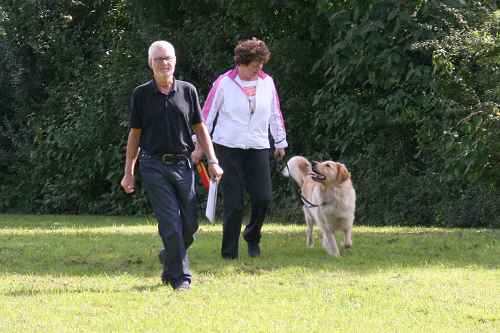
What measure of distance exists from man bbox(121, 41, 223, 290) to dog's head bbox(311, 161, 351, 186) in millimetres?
2681

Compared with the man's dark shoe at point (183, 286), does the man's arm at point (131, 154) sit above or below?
above

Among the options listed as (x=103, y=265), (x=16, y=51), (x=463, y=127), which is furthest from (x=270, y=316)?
(x=16, y=51)

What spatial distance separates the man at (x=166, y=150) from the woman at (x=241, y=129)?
158 cm

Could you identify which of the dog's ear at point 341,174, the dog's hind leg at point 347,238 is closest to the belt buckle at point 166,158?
the dog's ear at point 341,174

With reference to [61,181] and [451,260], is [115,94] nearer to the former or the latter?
[61,181]

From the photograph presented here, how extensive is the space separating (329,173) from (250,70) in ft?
5.08

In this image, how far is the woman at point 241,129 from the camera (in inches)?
362

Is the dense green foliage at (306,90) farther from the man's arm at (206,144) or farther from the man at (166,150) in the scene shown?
the man at (166,150)

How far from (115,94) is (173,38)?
5.19ft

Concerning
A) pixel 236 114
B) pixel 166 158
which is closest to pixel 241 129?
pixel 236 114

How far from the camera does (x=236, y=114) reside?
9.21 metres

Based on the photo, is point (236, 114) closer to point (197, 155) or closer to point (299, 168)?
point (197, 155)

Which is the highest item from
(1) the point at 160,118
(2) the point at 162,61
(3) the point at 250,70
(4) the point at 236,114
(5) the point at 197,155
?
(2) the point at 162,61

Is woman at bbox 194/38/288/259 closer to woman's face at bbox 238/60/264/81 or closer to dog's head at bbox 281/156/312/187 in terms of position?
woman's face at bbox 238/60/264/81
